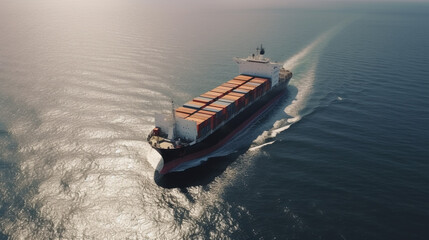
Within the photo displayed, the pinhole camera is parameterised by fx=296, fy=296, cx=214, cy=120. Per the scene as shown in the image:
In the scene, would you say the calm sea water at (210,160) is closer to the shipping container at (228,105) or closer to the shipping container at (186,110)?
the shipping container at (228,105)

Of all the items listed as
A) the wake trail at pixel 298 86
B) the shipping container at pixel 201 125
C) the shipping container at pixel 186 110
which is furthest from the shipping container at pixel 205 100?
the wake trail at pixel 298 86

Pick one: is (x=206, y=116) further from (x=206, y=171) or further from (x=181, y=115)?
(x=206, y=171)

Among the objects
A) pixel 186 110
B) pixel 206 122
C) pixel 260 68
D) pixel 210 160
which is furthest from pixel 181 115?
pixel 260 68

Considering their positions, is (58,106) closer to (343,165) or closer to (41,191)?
(41,191)

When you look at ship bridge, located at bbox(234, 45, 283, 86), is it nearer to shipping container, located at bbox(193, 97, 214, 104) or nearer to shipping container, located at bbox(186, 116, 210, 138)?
shipping container, located at bbox(193, 97, 214, 104)

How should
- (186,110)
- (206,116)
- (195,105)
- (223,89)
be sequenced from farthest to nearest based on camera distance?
(223,89)
(195,105)
(186,110)
(206,116)

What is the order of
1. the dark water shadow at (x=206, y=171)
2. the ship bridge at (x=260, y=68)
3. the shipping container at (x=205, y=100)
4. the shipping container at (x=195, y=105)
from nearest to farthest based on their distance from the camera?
the dark water shadow at (x=206, y=171) → the shipping container at (x=195, y=105) → the shipping container at (x=205, y=100) → the ship bridge at (x=260, y=68)
